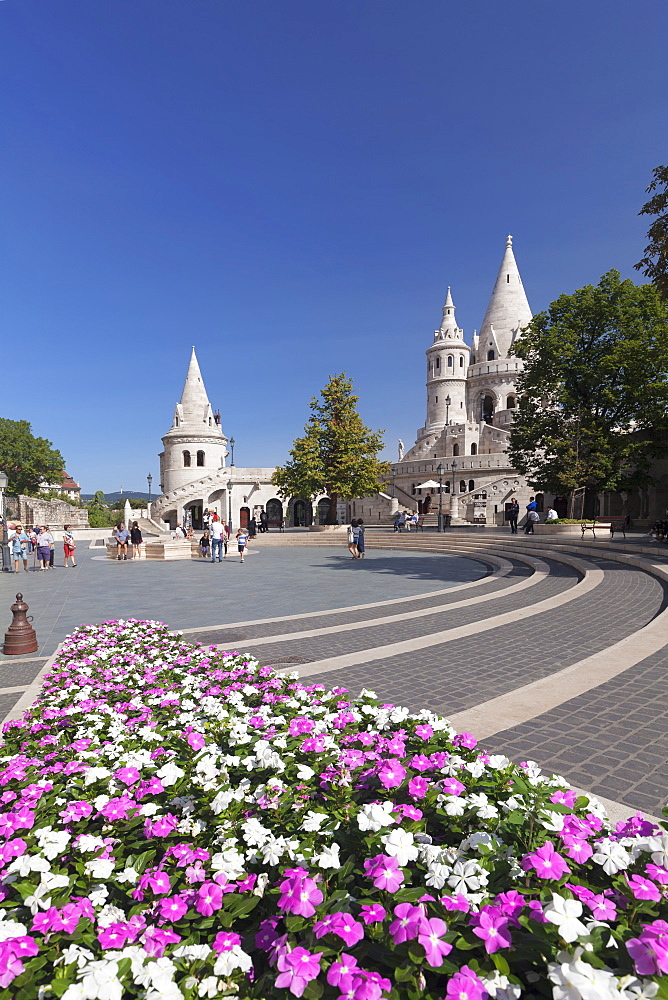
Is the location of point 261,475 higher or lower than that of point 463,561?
higher

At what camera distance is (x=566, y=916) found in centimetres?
171

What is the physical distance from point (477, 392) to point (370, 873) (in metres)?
72.7

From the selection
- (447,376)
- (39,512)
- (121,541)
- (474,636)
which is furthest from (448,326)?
(474,636)

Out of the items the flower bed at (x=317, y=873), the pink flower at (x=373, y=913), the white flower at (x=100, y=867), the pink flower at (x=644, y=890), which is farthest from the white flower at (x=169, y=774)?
the pink flower at (x=644, y=890)

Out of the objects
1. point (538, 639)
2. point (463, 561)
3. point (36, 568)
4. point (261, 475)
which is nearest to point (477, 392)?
point (261, 475)

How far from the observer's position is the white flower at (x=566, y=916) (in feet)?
5.39

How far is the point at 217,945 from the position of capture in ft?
6.11

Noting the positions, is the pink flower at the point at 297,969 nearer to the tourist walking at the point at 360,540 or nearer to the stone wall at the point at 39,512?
the tourist walking at the point at 360,540

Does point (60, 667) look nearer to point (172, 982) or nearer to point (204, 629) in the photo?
point (204, 629)

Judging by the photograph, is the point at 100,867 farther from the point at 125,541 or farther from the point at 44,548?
the point at 125,541

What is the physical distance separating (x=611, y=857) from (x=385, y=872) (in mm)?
917

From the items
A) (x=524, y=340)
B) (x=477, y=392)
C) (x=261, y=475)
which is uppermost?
(x=477, y=392)

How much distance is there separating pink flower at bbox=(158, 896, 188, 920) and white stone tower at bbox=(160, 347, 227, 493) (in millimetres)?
53196

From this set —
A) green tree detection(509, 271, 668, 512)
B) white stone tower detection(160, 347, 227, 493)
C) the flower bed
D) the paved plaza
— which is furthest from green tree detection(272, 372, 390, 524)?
the flower bed
